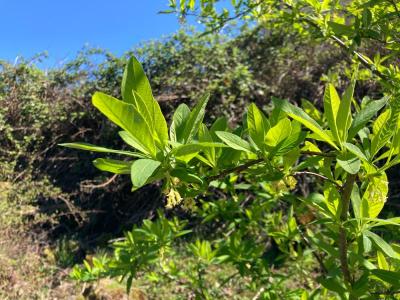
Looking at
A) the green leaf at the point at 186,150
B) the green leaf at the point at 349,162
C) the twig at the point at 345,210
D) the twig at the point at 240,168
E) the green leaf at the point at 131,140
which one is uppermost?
the green leaf at the point at 131,140

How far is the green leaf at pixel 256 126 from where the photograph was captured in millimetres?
779

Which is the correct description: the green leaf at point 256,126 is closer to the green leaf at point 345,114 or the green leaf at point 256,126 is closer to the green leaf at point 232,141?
the green leaf at point 232,141

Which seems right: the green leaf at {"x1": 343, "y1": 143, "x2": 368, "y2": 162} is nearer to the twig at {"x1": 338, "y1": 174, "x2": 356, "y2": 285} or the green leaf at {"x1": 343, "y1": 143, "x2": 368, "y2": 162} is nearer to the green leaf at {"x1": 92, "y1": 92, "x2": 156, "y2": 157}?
the twig at {"x1": 338, "y1": 174, "x2": 356, "y2": 285}

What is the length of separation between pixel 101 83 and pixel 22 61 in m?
1.16

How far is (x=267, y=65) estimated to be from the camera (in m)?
5.99

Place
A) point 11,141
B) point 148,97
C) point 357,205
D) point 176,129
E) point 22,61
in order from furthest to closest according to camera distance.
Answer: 1. point 22,61
2. point 11,141
3. point 357,205
4. point 176,129
5. point 148,97

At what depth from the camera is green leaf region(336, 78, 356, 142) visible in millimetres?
749

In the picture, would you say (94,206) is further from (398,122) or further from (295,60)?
(398,122)

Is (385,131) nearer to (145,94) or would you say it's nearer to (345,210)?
(345,210)

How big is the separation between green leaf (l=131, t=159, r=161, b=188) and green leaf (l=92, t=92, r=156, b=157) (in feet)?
0.12

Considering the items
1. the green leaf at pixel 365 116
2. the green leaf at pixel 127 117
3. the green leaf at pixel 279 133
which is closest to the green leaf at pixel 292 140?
the green leaf at pixel 279 133

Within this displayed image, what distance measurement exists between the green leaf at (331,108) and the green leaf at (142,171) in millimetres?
339

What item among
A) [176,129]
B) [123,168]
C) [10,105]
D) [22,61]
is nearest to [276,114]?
[176,129]

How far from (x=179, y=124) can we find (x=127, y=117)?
0.63ft
